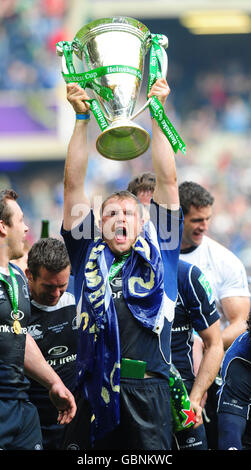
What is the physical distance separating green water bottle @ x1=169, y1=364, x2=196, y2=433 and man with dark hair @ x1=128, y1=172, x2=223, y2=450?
157 millimetres

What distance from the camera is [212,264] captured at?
4.95 m

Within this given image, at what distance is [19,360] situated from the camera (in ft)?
11.5

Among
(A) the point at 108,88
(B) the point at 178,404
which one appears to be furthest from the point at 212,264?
(A) the point at 108,88

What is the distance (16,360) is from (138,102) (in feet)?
50.2

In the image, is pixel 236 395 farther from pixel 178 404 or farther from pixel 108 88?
pixel 108 88

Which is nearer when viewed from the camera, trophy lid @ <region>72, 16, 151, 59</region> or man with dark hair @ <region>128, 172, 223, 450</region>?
trophy lid @ <region>72, 16, 151, 59</region>

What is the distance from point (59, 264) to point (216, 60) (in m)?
17.7

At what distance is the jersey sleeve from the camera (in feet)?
13.3

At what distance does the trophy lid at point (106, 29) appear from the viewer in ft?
12.0

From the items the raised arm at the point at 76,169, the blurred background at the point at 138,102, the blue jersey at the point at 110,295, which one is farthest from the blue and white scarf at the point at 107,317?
the blurred background at the point at 138,102

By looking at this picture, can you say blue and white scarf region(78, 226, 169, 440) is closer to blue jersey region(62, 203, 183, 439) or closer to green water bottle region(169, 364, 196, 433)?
blue jersey region(62, 203, 183, 439)

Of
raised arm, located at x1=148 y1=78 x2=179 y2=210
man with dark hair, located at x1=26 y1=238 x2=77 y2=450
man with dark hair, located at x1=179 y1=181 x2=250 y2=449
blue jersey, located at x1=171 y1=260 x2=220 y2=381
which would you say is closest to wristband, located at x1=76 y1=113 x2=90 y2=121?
raised arm, located at x1=148 y1=78 x2=179 y2=210

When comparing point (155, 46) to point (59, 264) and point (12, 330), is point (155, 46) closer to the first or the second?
point (59, 264)
